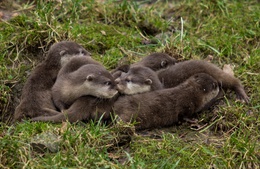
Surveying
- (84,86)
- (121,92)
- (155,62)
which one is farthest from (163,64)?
(84,86)

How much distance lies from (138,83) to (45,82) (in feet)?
3.62

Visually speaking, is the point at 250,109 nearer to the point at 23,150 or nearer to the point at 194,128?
the point at 194,128

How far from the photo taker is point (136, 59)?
802 cm

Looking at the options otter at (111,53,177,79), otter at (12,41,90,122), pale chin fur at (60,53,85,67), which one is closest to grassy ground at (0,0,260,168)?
otter at (12,41,90,122)

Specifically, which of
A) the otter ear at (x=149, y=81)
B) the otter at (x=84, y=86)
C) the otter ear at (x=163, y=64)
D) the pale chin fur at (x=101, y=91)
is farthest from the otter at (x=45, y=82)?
the otter ear at (x=149, y=81)

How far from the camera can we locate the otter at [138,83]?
22.3 ft

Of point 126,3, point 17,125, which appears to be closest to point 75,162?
point 17,125

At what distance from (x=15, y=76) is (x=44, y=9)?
116 centimetres

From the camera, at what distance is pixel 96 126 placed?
5.97m

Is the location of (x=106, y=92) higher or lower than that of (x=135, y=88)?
higher

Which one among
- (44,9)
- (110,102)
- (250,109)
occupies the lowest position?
(250,109)

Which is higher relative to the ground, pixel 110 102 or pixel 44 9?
pixel 44 9

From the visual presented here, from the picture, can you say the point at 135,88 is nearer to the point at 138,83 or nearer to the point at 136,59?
the point at 138,83

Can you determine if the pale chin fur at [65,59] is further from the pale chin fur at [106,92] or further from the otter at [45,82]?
the pale chin fur at [106,92]
